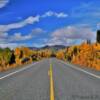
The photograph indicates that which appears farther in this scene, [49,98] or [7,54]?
[7,54]

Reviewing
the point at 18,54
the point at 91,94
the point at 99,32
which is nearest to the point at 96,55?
the point at 99,32

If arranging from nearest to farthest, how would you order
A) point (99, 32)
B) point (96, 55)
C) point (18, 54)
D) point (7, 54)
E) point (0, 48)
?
point (96, 55), point (99, 32), point (7, 54), point (0, 48), point (18, 54)

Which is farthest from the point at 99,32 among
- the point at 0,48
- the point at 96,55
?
the point at 0,48

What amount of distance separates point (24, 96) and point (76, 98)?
2240mm

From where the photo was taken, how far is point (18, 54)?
196375mm

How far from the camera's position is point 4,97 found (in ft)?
41.1

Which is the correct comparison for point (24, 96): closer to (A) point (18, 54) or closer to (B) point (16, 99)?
(B) point (16, 99)

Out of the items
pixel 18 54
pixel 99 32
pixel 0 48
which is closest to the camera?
pixel 99 32

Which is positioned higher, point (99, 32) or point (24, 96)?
point (99, 32)

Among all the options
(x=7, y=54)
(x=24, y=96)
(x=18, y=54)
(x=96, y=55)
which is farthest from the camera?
(x=18, y=54)

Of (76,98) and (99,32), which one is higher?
(99,32)

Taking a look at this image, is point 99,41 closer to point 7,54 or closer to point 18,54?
point 7,54

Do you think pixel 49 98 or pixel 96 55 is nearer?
pixel 49 98

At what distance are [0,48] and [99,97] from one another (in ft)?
499
